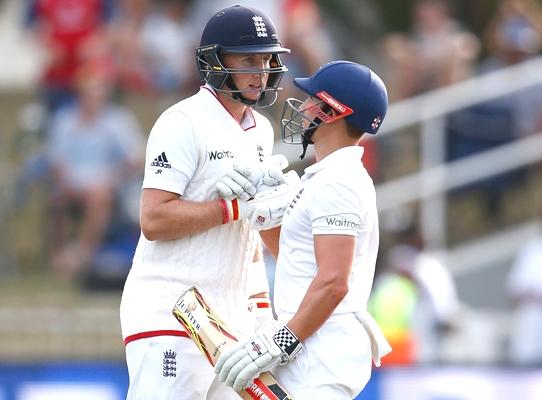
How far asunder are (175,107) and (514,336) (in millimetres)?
5936

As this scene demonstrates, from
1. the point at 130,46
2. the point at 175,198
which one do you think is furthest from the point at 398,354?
the point at 175,198

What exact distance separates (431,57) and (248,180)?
6895mm

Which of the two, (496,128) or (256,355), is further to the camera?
(496,128)

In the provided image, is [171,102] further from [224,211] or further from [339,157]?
[339,157]

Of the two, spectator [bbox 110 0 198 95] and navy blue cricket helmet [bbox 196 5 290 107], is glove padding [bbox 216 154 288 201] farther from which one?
spectator [bbox 110 0 198 95]

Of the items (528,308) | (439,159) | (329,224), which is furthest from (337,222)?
(439,159)

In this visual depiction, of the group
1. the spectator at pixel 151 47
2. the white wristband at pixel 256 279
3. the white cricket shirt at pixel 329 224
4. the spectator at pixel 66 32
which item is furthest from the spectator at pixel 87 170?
the white cricket shirt at pixel 329 224

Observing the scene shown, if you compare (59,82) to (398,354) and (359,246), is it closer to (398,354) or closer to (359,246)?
(398,354)

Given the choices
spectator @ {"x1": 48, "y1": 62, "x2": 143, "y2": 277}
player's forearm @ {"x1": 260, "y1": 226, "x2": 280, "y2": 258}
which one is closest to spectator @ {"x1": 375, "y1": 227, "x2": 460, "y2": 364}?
spectator @ {"x1": 48, "y1": 62, "x2": 143, "y2": 277}

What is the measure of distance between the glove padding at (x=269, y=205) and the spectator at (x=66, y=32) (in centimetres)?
681

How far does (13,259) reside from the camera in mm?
11867

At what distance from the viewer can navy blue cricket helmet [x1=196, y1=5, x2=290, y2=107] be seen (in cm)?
585

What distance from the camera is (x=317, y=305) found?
17.3 ft

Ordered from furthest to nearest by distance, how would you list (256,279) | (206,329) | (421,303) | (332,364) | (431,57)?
(431,57), (421,303), (256,279), (206,329), (332,364)
